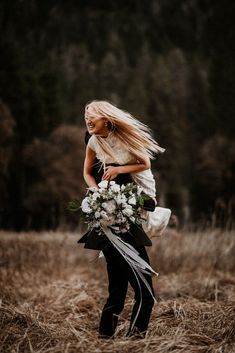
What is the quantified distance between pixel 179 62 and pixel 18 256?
60.7 meters

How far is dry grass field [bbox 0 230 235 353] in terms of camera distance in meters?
3.44

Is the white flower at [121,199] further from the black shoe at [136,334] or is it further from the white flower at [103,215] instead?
the black shoe at [136,334]

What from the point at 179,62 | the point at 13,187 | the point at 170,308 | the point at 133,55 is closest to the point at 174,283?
the point at 170,308

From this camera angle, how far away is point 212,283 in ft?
20.7

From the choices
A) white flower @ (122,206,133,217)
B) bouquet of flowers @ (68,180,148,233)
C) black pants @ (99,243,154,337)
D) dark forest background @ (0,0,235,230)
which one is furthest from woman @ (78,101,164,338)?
dark forest background @ (0,0,235,230)

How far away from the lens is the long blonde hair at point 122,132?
3.72 meters

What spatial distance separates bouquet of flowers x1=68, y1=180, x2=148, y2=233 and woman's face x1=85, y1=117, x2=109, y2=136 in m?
0.42

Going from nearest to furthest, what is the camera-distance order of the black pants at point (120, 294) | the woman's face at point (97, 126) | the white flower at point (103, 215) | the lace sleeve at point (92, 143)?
the white flower at point (103, 215)
the black pants at point (120, 294)
the woman's face at point (97, 126)
the lace sleeve at point (92, 143)

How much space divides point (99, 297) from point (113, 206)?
2682mm

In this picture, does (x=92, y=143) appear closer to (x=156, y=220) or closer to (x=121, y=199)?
(x=121, y=199)

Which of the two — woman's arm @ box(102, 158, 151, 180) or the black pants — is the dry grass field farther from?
woman's arm @ box(102, 158, 151, 180)

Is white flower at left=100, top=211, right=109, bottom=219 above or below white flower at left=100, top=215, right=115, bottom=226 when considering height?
above

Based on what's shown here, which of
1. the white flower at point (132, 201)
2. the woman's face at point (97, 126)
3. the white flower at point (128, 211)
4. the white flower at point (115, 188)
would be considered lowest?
the white flower at point (128, 211)

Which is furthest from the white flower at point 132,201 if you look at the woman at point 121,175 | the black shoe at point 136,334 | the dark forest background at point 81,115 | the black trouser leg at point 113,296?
the dark forest background at point 81,115
